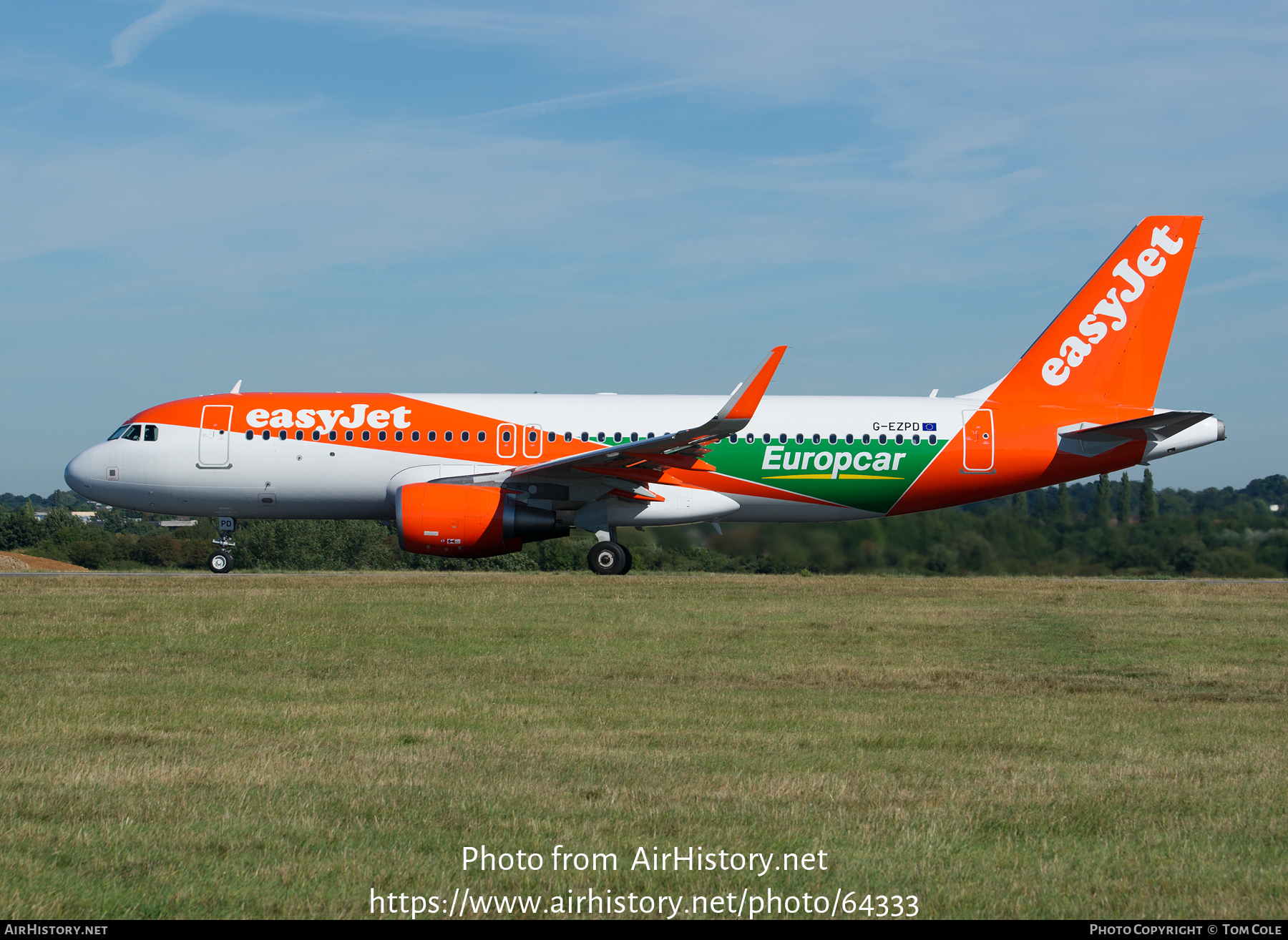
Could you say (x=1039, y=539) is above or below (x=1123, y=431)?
below

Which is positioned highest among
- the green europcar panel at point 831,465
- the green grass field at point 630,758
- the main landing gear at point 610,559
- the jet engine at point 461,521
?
the green europcar panel at point 831,465

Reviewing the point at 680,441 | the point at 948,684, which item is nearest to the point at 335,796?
the point at 948,684

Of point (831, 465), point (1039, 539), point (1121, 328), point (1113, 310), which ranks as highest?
point (1113, 310)

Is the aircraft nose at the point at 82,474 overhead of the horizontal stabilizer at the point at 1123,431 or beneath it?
beneath

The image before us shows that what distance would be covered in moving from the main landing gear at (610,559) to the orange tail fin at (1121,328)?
9.12 m

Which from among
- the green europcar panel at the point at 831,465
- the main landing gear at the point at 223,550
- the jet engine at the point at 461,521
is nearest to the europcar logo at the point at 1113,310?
the green europcar panel at the point at 831,465

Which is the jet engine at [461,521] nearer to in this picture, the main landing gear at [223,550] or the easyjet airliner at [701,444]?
the easyjet airliner at [701,444]

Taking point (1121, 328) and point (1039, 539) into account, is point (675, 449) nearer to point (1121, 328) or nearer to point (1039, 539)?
point (1039, 539)

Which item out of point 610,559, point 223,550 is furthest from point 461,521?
point 223,550

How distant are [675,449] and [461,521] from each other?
4.33 metres

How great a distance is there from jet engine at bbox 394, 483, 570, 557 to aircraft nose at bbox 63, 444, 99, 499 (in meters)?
7.42

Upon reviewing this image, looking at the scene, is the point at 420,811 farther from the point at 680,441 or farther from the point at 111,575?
the point at 111,575

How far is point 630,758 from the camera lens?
7977 millimetres

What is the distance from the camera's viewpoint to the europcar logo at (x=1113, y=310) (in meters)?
25.5
